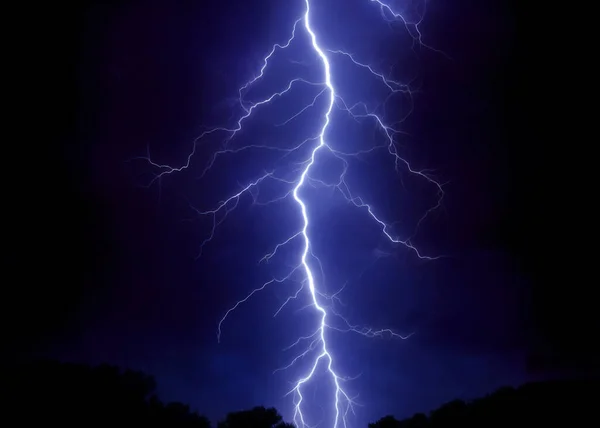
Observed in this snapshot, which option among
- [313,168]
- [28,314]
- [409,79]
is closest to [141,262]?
[28,314]

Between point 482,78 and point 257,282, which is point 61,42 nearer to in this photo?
Result: point 257,282

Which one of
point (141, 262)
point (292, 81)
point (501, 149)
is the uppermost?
point (292, 81)

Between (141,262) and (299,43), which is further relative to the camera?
(141,262)

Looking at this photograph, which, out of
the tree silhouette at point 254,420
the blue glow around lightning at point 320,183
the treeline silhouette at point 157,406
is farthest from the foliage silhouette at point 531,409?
the blue glow around lightning at point 320,183

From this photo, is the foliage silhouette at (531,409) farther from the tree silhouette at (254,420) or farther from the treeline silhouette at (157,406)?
the tree silhouette at (254,420)

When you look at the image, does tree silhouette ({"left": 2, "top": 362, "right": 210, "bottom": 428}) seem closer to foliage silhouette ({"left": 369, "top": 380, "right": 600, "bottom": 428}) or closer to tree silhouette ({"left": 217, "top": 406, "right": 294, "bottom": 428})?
tree silhouette ({"left": 217, "top": 406, "right": 294, "bottom": 428})

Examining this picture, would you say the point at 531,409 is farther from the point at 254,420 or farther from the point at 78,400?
the point at 78,400
